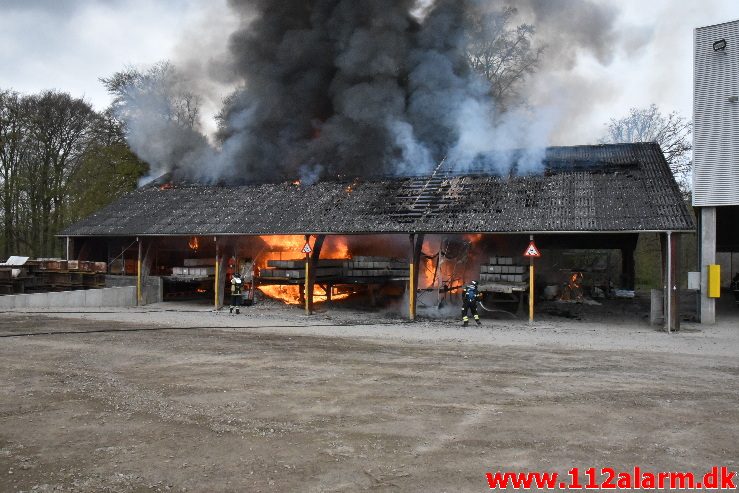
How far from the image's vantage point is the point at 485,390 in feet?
27.1

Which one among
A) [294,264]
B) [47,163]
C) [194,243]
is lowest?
[294,264]

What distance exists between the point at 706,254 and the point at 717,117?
4.46 meters

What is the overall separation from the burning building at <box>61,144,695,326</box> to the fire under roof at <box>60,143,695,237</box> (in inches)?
1.9

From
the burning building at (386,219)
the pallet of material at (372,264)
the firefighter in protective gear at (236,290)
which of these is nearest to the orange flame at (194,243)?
the burning building at (386,219)

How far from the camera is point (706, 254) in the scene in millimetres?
17938

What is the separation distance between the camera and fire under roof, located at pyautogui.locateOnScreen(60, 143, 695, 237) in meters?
16.8

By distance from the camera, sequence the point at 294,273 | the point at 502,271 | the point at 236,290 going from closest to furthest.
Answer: the point at 502,271, the point at 236,290, the point at 294,273

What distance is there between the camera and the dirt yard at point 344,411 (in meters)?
5.21

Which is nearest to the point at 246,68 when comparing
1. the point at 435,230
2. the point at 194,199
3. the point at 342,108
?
the point at 342,108

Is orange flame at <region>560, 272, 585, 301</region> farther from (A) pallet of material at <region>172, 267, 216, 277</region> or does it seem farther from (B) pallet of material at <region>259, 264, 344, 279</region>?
(A) pallet of material at <region>172, 267, 216, 277</region>

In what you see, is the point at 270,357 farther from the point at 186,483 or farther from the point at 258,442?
the point at 186,483

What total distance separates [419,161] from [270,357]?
44.9 ft

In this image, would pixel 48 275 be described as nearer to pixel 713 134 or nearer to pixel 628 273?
pixel 628 273

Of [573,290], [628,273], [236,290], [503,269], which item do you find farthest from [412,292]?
[628,273]
